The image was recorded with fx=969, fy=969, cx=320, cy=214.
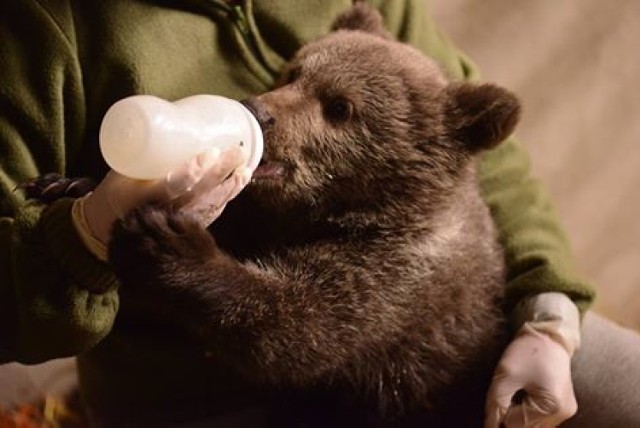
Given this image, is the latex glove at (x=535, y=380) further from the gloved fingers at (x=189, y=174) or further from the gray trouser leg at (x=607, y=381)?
the gloved fingers at (x=189, y=174)

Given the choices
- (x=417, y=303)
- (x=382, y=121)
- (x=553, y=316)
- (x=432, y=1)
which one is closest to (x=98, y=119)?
(x=382, y=121)

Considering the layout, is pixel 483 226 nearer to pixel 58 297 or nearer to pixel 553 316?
pixel 553 316

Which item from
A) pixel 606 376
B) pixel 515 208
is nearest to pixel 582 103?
pixel 515 208

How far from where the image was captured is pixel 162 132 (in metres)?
1.01

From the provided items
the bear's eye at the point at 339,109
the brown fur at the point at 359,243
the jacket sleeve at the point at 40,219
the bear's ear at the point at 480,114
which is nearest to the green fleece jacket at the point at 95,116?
the jacket sleeve at the point at 40,219

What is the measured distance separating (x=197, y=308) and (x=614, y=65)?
4.86 ft

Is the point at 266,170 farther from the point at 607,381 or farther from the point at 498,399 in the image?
the point at 607,381

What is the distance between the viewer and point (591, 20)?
7.44 feet

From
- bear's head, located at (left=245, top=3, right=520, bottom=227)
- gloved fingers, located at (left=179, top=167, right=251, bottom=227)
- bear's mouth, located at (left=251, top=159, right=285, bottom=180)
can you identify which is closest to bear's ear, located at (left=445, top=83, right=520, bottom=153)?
bear's head, located at (left=245, top=3, right=520, bottom=227)

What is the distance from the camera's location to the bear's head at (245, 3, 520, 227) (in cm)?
129

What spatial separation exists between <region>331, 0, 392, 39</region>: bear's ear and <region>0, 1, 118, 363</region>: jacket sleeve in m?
0.43

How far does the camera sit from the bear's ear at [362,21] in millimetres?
1522

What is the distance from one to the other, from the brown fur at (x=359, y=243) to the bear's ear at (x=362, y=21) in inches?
2.3

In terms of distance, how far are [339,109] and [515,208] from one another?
1.77 ft
